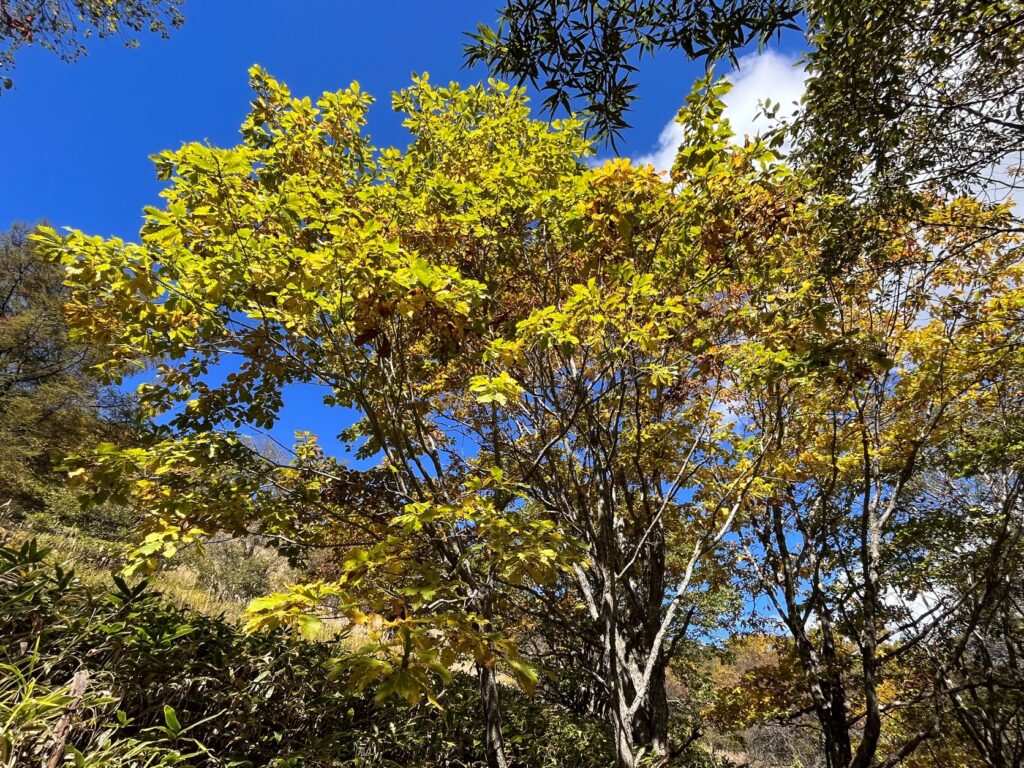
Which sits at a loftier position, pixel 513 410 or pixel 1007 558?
pixel 513 410

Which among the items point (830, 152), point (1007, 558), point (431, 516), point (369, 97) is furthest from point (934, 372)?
point (369, 97)

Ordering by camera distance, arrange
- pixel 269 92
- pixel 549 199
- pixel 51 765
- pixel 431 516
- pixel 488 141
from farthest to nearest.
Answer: pixel 488 141, pixel 269 92, pixel 549 199, pixel 431 516, pixel 51 765

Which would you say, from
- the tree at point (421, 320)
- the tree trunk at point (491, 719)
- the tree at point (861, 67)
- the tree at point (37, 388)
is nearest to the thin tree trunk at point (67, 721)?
the tree at point (421, 320)

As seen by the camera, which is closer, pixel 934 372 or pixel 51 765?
pixel 51 765

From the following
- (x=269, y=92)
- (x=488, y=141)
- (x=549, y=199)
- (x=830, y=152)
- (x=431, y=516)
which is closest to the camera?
(x=431, y=516)

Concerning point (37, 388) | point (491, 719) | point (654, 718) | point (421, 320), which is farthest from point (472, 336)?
point (37, 388)

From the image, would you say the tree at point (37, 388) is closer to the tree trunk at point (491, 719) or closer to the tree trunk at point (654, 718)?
the tree trunk at point (491, 719)

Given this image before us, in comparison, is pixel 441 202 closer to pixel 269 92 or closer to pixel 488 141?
pixel 488 141

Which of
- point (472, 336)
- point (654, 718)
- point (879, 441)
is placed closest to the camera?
point (472, 336)

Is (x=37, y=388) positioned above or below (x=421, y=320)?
above

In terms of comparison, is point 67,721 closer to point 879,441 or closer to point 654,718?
point 654,718

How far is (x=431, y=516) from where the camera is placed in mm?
2385

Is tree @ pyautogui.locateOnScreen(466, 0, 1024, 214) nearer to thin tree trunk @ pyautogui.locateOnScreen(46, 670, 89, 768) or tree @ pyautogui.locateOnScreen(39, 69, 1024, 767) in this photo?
tree @ pyautogui.locateOnScreen(39, 69, 1024, 767)

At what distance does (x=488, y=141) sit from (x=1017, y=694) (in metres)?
7.56
